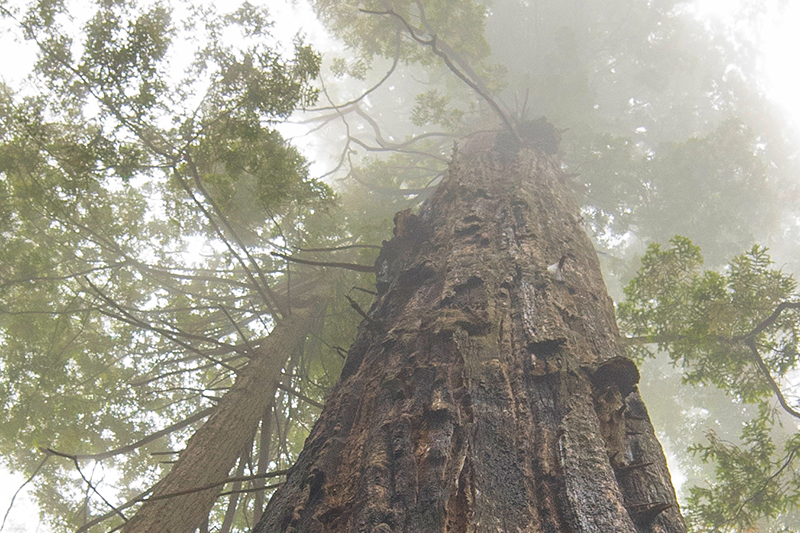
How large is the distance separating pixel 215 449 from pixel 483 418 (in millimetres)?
1891

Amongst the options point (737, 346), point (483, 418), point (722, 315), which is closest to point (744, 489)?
point (737, 346)

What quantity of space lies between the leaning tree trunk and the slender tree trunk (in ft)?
2.36

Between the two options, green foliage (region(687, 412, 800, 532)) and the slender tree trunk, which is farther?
green foliage (region(687, 412, 800, 532))

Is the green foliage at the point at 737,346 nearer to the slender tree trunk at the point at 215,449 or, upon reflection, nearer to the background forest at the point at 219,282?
the background forest at the point at 219,282

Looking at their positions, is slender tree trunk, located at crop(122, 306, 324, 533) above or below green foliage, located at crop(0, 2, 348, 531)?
below

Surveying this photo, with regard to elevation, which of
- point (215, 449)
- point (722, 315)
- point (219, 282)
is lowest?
point (215, 449)

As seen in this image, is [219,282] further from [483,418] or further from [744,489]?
[744,489]

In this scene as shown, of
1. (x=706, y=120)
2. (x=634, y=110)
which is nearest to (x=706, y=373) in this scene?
(x=634, y=110)

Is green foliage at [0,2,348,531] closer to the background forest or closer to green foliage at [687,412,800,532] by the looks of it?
the background forest

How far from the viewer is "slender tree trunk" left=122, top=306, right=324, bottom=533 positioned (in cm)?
225

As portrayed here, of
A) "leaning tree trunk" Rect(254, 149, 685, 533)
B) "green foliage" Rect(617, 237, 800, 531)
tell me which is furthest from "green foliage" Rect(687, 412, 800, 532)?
"leaning tree trunk" Rect(254, 149, 685, 533)

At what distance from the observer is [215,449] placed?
8.79 feet

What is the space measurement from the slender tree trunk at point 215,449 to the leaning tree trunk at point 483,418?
72cm

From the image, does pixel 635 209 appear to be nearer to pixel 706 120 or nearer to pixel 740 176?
pixel 740 176
